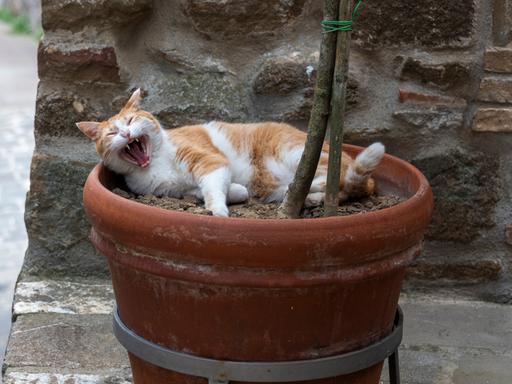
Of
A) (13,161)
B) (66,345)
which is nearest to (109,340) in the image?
(66,345)

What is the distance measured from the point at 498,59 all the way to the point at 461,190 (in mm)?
359

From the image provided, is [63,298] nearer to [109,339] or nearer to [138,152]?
[109,339]

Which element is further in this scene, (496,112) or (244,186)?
(496,112)

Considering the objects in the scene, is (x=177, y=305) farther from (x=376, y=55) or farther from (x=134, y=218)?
(x=376, y=55)

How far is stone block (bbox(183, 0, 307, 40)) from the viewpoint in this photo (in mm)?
2154

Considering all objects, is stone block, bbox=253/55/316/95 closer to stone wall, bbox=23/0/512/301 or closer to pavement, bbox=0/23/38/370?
stone wall, bbox=23/0/512/301

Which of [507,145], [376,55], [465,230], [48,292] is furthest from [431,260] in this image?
[48,292]

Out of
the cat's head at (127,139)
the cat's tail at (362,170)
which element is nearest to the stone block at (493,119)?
the cat's tail at (362,170)

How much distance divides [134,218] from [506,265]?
1.26 m

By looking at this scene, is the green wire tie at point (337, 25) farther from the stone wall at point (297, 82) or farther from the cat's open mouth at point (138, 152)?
the stone wall at point (297, 82)

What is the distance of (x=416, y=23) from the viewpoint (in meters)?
2.14

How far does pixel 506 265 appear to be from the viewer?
2275 mm

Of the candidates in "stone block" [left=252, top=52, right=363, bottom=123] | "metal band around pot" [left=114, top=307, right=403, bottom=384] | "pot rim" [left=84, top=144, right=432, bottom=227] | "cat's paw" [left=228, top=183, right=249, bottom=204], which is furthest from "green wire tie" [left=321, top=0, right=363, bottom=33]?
"stone block" [left=252, top=52, right=363, bottom=123]

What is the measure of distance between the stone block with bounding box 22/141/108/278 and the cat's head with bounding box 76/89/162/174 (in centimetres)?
49
